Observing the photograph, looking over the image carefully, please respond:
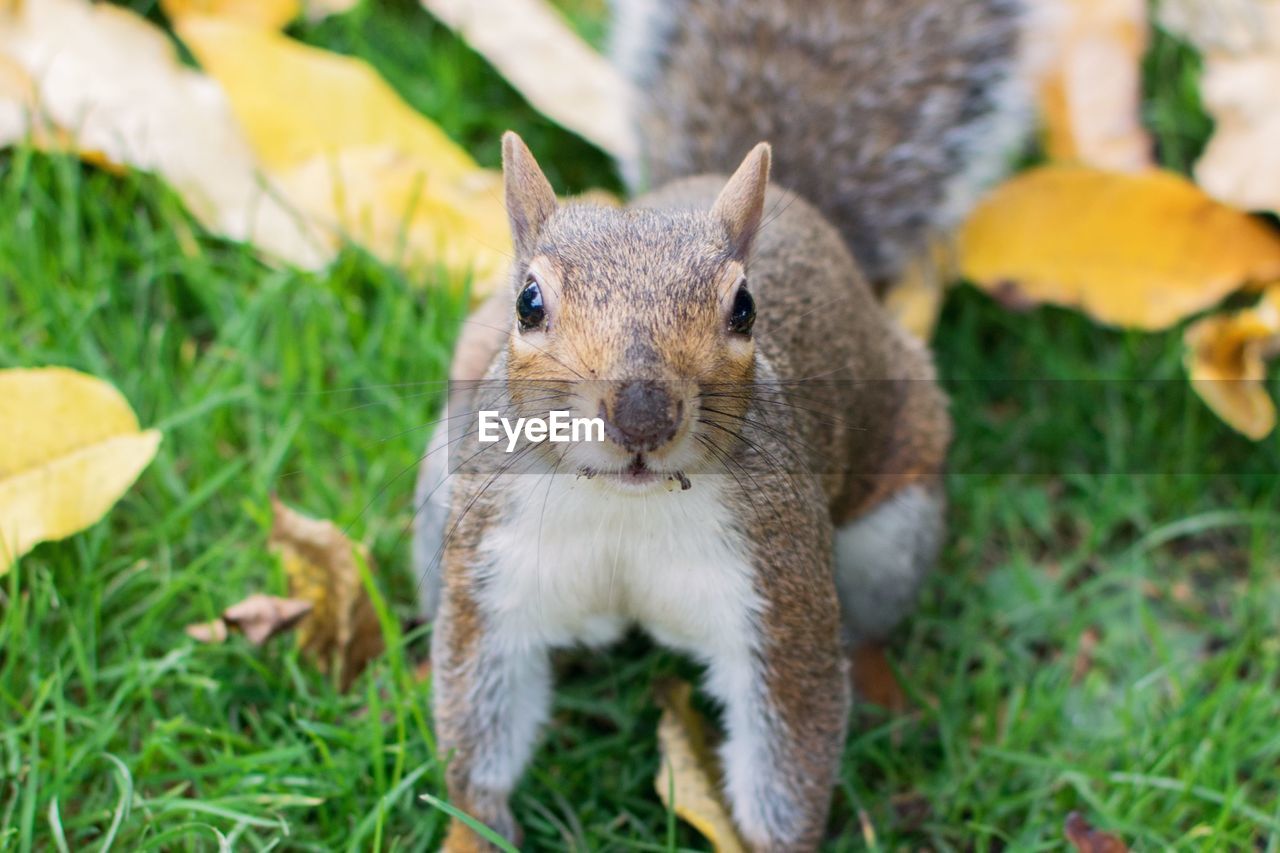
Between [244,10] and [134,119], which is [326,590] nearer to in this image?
[134,119]

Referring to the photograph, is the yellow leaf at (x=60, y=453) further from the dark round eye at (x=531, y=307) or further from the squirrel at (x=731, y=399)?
the dark round eye at (x=531, y=307)

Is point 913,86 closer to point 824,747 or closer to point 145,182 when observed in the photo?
point 824,747

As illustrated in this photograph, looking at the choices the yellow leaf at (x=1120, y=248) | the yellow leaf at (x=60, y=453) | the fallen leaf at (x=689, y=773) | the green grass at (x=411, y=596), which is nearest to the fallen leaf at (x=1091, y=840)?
the green grass at (x=411, y=596)

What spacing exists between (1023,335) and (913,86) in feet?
1.75

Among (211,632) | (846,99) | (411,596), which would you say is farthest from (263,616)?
(846,99)

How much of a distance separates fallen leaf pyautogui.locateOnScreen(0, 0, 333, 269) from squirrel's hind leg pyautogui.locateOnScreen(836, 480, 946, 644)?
102cm

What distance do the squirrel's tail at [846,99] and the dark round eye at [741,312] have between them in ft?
2.72

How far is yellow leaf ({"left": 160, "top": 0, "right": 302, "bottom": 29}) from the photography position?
267 centimetres

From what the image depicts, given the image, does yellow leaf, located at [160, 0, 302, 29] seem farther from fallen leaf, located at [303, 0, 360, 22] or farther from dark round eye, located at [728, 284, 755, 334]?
dark round eye, located at [728, 284, 755, 334]

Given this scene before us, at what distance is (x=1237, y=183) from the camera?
244 centimetres

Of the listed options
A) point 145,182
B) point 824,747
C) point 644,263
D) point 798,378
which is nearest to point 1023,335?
point 798,378

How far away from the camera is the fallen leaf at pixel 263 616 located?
188cm

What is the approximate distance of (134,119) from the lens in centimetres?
246

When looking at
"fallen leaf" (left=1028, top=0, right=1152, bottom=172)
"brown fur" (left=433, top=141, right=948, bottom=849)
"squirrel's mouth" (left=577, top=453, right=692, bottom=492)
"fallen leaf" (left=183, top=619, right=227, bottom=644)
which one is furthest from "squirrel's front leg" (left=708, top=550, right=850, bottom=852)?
"fallen leaf" (left=1028, top=0, right=1152, bottom=172)
